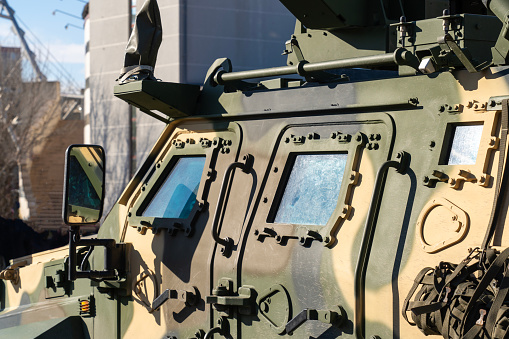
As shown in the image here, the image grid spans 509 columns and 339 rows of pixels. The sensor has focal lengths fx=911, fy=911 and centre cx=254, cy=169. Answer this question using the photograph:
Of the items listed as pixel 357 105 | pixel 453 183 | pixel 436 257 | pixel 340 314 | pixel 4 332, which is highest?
pixel 357 105

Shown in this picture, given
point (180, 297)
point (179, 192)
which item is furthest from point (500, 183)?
point (179, 192)

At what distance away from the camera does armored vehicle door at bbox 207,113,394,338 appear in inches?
167

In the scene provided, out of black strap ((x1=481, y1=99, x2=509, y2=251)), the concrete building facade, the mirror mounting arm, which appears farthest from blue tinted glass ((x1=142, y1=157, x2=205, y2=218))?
the concrete building facade

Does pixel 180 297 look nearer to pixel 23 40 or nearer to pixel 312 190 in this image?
pixel 312 190

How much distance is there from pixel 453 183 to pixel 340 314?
79cm

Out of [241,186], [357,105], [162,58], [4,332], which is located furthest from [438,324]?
[162,58]

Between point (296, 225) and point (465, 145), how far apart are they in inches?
37.3

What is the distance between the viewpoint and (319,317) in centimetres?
421

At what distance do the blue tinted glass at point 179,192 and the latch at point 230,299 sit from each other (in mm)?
605

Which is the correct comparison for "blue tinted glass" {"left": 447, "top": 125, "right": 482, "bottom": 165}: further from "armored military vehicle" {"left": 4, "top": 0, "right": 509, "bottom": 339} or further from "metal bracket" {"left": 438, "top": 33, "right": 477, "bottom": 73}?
"metal bracket" {"left": 438, "top": 33, "right": 477, "bottom": 73}

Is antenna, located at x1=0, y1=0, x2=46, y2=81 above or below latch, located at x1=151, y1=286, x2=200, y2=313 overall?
above

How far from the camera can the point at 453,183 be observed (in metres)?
3.92

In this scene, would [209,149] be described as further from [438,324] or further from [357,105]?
[438,324]

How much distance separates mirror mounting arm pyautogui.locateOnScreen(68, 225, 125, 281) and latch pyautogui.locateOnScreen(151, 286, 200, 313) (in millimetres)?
378
